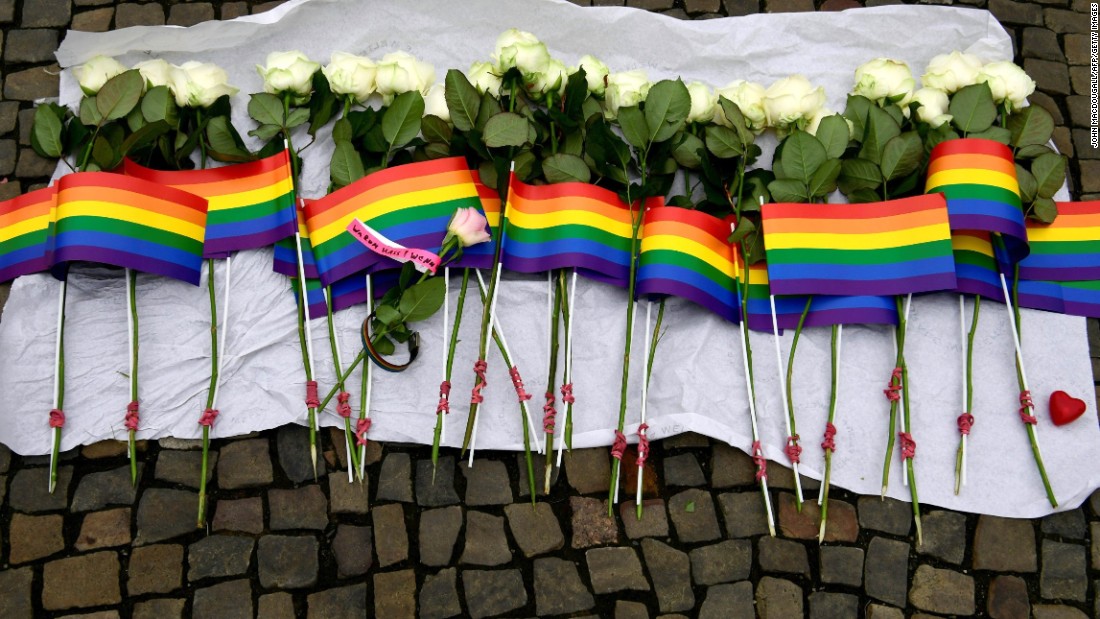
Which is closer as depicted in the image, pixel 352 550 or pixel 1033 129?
pixel 352 550

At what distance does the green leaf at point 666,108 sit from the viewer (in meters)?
2.46

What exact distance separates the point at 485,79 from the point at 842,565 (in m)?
1.74

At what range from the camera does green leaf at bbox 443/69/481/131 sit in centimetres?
251

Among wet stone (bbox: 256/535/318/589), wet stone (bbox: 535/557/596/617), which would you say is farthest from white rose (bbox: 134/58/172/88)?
wet stone (bbox: 535/557/596/617)

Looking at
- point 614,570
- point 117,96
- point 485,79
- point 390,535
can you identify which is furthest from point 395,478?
point 117,96

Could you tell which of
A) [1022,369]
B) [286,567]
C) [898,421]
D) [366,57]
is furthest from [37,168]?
[1022,369]

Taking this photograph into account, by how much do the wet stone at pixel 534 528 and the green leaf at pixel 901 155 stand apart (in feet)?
4.66

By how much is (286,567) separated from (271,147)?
4.10ft

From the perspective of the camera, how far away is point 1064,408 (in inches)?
92.0

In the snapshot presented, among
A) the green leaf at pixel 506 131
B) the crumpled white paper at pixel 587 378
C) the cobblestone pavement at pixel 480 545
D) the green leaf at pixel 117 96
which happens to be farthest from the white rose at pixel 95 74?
the green leaf at pixel 506 131

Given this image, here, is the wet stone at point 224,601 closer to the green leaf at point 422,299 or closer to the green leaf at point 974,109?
the green leaf at point 422,299

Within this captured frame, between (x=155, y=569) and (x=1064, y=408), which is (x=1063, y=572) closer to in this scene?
(x=1064, y=408)

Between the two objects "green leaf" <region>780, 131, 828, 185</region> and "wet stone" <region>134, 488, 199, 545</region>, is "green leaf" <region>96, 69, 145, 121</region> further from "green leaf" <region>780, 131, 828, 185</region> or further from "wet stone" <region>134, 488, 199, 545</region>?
"green leaf" <region>780, 131, 828, 185</region>

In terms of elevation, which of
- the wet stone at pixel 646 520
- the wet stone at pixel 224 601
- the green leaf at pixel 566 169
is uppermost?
the green leaf at pixel 566 169
